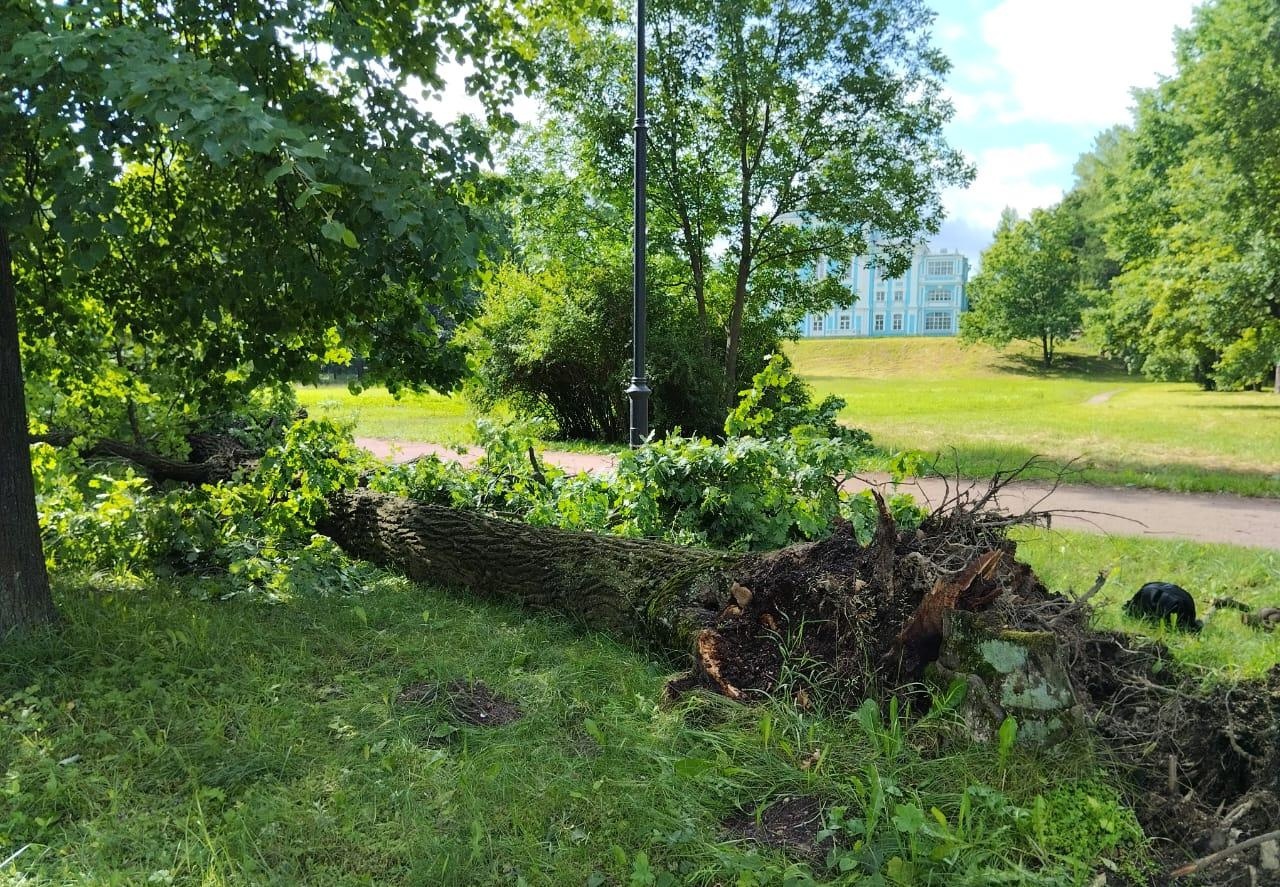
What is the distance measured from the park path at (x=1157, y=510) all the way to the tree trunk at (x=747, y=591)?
6.87 ft

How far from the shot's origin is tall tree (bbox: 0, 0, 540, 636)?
294 cm

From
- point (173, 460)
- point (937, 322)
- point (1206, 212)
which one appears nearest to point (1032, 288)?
point (1206, 212)

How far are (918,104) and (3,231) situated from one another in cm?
1426

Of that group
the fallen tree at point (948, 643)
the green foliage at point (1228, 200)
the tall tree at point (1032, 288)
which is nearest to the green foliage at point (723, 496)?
the fallen tree at point (948, 643)

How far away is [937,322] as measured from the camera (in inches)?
3772

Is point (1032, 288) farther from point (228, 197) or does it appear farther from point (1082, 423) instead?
point (228, 197)

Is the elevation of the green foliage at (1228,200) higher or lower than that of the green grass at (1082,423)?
higher

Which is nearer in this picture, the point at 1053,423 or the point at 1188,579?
the point at 1188,579

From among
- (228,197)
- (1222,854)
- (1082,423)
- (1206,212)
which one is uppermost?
(1206,212)

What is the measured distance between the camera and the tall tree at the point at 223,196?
2936 mm

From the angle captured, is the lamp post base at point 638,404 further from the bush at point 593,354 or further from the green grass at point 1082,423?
the bush at point 593,354

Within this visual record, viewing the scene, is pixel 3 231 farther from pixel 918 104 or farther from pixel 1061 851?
pixel 918 104

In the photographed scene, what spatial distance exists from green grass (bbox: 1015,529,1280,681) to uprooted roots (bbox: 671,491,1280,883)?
1.56 ft

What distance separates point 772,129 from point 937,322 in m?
87.2
